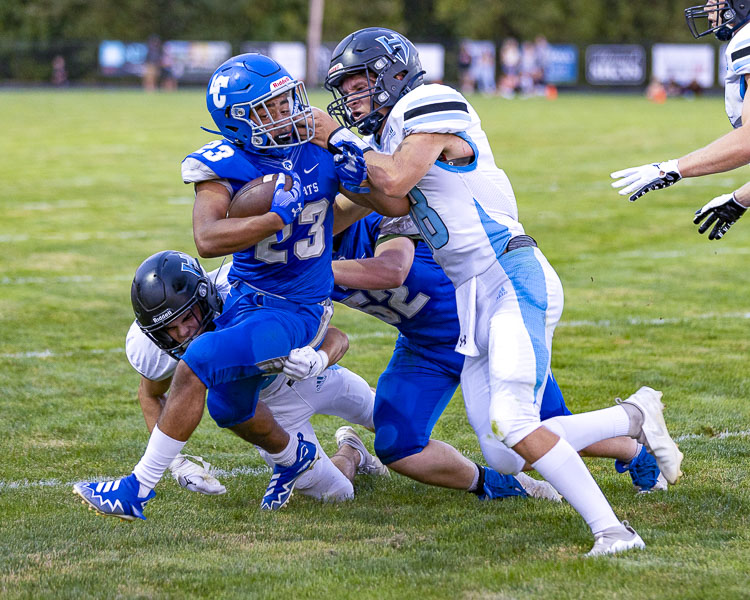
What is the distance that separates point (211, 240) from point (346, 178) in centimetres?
52

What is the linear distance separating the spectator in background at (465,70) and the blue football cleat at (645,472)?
114 feet

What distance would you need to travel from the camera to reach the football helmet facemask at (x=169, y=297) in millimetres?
3941

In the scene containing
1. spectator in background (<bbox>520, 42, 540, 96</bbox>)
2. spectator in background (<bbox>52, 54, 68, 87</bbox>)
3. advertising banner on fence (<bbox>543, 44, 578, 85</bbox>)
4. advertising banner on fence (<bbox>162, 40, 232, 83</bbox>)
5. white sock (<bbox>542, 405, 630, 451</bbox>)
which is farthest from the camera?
spectator in background (<bbox>52, 54, 68, 87</bbox>)

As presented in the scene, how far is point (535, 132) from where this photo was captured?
2073 cm

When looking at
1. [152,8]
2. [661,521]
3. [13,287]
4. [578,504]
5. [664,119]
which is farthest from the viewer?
[152,8]

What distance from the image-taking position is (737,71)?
13.5ft

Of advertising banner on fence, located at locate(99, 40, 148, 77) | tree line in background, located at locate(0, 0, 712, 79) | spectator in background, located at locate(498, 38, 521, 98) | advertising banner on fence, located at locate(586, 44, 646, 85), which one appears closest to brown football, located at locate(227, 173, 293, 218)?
spectator in background, located at locate(498, 38, 521, 98)

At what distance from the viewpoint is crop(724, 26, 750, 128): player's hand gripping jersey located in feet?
13.4

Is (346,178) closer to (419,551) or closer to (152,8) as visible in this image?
(419,551)

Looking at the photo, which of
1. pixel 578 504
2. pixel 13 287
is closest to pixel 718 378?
pixel 578 504

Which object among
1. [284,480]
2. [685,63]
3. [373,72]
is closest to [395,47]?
[373,72]

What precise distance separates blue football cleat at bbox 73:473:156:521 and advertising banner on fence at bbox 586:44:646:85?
3746 cm

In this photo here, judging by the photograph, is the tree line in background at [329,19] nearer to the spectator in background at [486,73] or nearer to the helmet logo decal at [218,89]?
the spectator in background at [486,73]

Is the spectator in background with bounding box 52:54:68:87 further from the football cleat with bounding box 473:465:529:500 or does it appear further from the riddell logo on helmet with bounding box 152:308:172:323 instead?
the football cleat with bounding box 473:465:529:500
